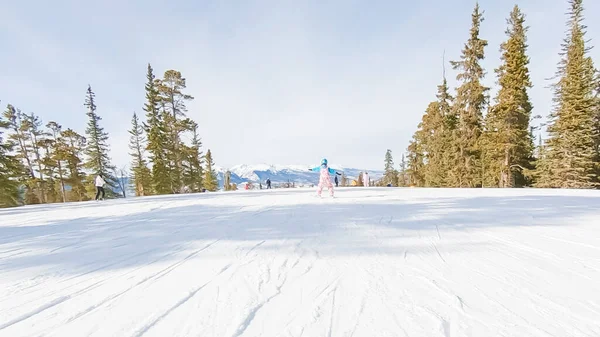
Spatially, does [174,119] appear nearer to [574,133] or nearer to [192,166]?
[192,166]

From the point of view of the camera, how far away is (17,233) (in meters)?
4.93

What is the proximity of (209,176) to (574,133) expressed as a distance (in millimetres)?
43800

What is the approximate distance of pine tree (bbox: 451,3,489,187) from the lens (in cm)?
1970

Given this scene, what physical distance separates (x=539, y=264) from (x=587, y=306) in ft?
2.81

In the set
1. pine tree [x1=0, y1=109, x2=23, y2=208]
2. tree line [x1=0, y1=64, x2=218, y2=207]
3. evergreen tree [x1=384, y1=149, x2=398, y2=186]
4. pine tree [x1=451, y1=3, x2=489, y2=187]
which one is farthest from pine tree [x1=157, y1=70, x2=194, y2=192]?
evergreen tree [x1=384, y1=149, x2=398, y2=186]

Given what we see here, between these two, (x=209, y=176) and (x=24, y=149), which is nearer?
(x=24, y=149)

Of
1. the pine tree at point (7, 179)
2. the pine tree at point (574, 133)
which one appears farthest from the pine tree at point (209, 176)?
the pine tree at point (574, 133)

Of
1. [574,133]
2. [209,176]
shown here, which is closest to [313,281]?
[574,133]

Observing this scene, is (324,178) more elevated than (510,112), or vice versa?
(510,112)

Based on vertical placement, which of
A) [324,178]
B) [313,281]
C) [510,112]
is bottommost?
[313,281]

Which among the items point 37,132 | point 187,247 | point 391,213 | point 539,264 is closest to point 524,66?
point 391,213

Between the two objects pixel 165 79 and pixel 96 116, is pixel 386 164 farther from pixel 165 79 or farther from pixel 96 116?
pixel 96 116

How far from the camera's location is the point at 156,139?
939 inches

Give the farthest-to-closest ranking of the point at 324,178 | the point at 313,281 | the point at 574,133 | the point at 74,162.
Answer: the point at 74,162
the point at 574,133
the point at 324,178
the point at 313,281
